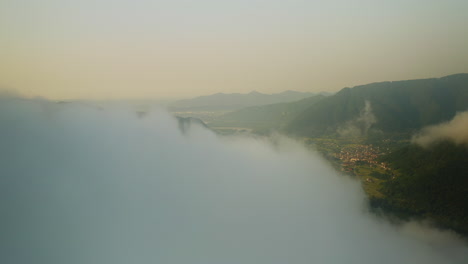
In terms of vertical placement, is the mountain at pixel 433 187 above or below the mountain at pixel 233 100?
below

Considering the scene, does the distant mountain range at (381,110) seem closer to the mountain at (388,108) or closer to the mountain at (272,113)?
the mountain at (388,108)

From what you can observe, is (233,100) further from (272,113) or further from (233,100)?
(272,113)

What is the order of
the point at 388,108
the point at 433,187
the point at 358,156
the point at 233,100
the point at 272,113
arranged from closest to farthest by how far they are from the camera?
the point at 433,187
the point at 358,156
the point at 388,108
the point at 272,113
the point at 233,100

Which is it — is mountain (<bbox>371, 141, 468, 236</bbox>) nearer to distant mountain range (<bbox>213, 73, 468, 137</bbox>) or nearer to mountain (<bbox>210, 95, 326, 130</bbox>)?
distant mountain range (<bbox>213, 73, 468, 137</bbox>)

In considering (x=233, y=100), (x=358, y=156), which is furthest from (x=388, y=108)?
(x=233, y=100)

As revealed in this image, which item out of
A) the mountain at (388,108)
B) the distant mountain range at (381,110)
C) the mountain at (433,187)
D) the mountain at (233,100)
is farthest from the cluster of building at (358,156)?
the mountain at (233,100)
